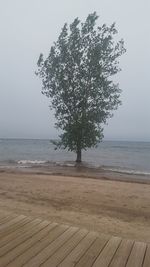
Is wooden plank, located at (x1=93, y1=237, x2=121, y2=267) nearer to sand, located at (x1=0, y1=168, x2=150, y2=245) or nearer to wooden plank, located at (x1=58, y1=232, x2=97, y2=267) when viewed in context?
wooden plank, located at (x1=58, y1=232, x2=97, y2=267)

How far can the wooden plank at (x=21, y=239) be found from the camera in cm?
414

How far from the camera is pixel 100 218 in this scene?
23.0ft

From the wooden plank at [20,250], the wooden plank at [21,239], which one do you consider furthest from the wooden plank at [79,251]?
the wooden plank at [21,239]

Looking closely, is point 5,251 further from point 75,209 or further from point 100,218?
point 75,209

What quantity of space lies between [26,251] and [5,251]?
288 mm

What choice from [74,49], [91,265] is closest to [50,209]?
[91,265]

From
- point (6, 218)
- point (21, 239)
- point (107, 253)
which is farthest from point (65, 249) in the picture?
point (6, 218)

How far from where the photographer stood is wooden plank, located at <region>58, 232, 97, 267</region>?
3.79 metres

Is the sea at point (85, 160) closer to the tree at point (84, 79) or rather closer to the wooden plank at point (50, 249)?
the tree at point (84, 79)

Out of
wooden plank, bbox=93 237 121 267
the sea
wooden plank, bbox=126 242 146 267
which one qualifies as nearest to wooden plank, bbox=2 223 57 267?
wooden plank, bbox=93 237 121 267

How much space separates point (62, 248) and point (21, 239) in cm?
71

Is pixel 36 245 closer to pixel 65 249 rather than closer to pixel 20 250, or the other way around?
pixel 20 250

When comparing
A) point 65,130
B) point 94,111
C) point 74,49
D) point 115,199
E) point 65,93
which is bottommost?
point 115,199

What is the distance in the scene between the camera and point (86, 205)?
8391mm
